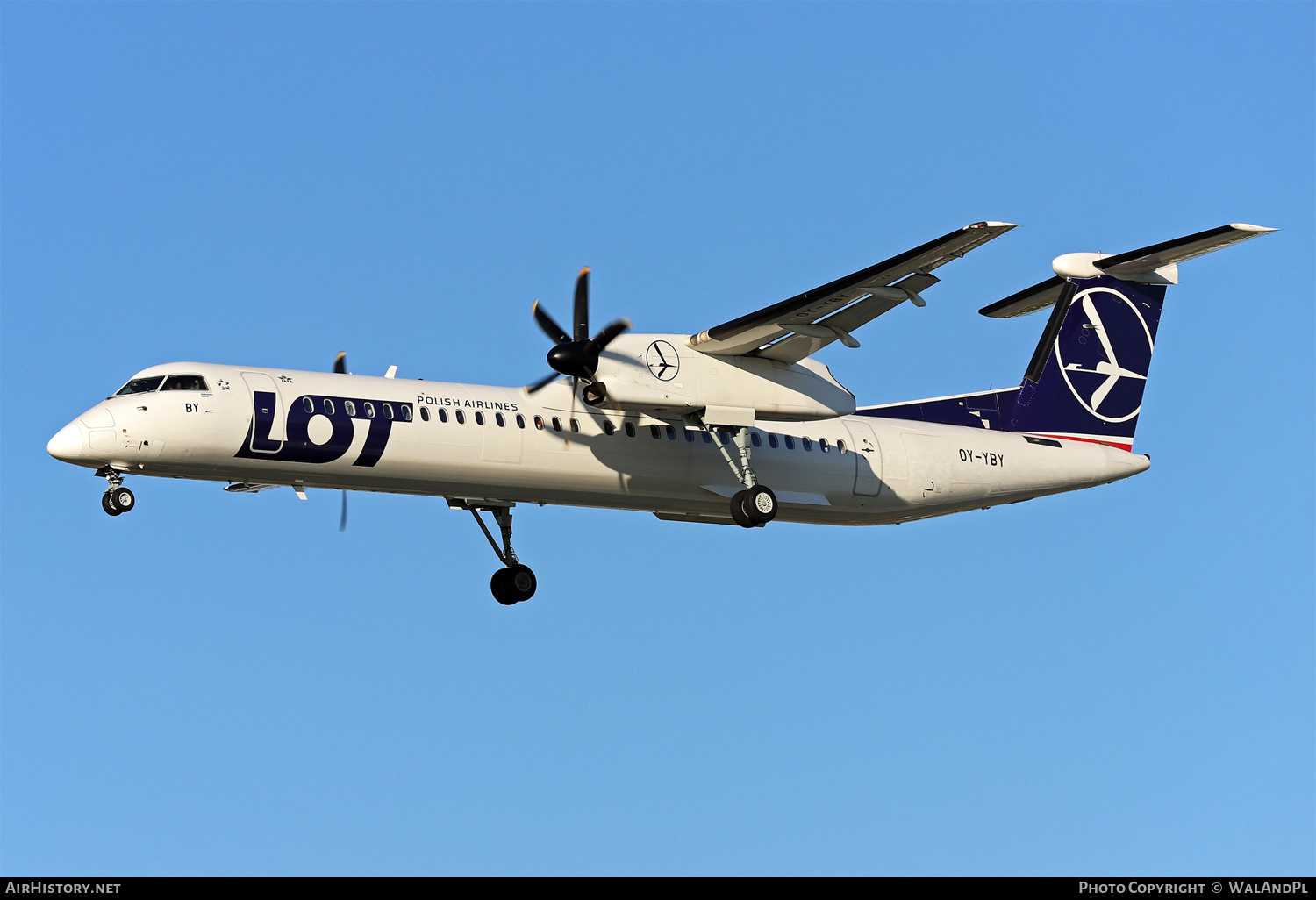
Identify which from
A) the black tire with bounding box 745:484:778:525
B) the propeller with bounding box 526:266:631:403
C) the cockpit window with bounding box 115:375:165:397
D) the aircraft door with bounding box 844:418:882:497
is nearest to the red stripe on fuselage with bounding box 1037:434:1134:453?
the aircraft door with bounding box 844:418:882:497

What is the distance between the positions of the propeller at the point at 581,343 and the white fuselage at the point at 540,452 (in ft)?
2.75

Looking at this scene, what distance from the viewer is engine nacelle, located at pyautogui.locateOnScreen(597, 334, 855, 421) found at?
21141mm

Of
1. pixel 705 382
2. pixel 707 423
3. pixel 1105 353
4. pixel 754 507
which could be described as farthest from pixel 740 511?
pixel 1105 353

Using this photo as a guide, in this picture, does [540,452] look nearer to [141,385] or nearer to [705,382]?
[705,382]

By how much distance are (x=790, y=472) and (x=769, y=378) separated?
1.73m

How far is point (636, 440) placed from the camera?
22.0m

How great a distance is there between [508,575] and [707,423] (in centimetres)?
447

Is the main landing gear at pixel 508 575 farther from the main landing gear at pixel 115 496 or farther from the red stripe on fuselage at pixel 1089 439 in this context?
the red stripe on fuselage at pixel 1089 439

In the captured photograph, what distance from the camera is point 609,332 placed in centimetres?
2072

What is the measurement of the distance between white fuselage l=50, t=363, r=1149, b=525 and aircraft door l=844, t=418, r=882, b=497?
0.07ft

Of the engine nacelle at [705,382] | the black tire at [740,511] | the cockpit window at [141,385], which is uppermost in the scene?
the engine nacelle at [705,382]

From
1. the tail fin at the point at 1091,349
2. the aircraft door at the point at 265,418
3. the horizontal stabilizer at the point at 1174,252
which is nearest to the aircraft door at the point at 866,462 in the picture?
the tail fin at the point at 1091,349

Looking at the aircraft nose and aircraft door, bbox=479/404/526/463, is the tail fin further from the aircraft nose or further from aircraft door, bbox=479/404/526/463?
the aircraft nose

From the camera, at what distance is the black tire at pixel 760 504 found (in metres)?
21.9
